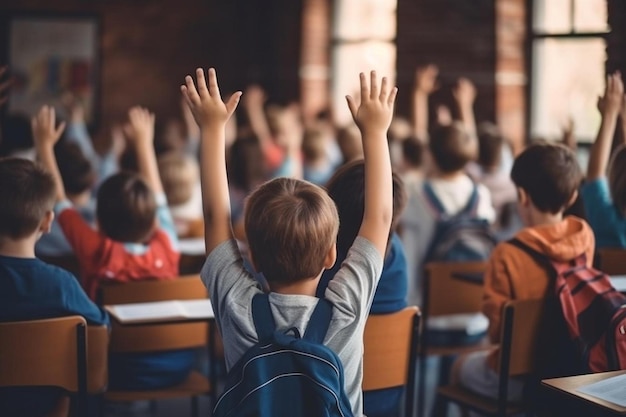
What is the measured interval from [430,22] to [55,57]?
3939 mm

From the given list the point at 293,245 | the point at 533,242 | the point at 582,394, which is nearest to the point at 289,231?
the point at 293,245

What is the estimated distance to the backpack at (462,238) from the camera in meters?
4.49

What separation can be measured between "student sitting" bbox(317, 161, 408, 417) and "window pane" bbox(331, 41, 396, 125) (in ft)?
20.1

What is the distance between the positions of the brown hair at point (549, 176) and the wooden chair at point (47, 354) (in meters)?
1.51

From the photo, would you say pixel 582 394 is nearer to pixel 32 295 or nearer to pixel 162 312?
pixel 162 312

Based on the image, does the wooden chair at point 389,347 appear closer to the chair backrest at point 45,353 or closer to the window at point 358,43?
the chair backrest at point 45,353

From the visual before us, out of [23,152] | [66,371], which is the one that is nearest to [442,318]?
[66,371]

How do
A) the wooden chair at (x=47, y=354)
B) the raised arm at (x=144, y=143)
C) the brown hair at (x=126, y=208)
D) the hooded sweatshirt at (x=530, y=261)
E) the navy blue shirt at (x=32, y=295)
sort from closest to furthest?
the wooden chair at (x=47, y=354) < the navy blue shirt at (x=32, y=295) < the hooded sweatshirt at (x=530, y=261) < the brown hair at (x=126, y=208) < the raised arm at (x=144, y=143)

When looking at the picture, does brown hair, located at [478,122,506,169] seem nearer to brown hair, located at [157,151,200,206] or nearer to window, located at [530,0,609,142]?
window, located at [530,0,609,142]

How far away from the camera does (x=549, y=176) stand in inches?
127

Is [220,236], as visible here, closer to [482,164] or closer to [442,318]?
[442,318]

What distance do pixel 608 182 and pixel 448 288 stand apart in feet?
2.41

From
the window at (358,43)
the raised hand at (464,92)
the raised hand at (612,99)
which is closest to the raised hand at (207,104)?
the raised hand at (612,99)

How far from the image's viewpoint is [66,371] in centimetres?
284
